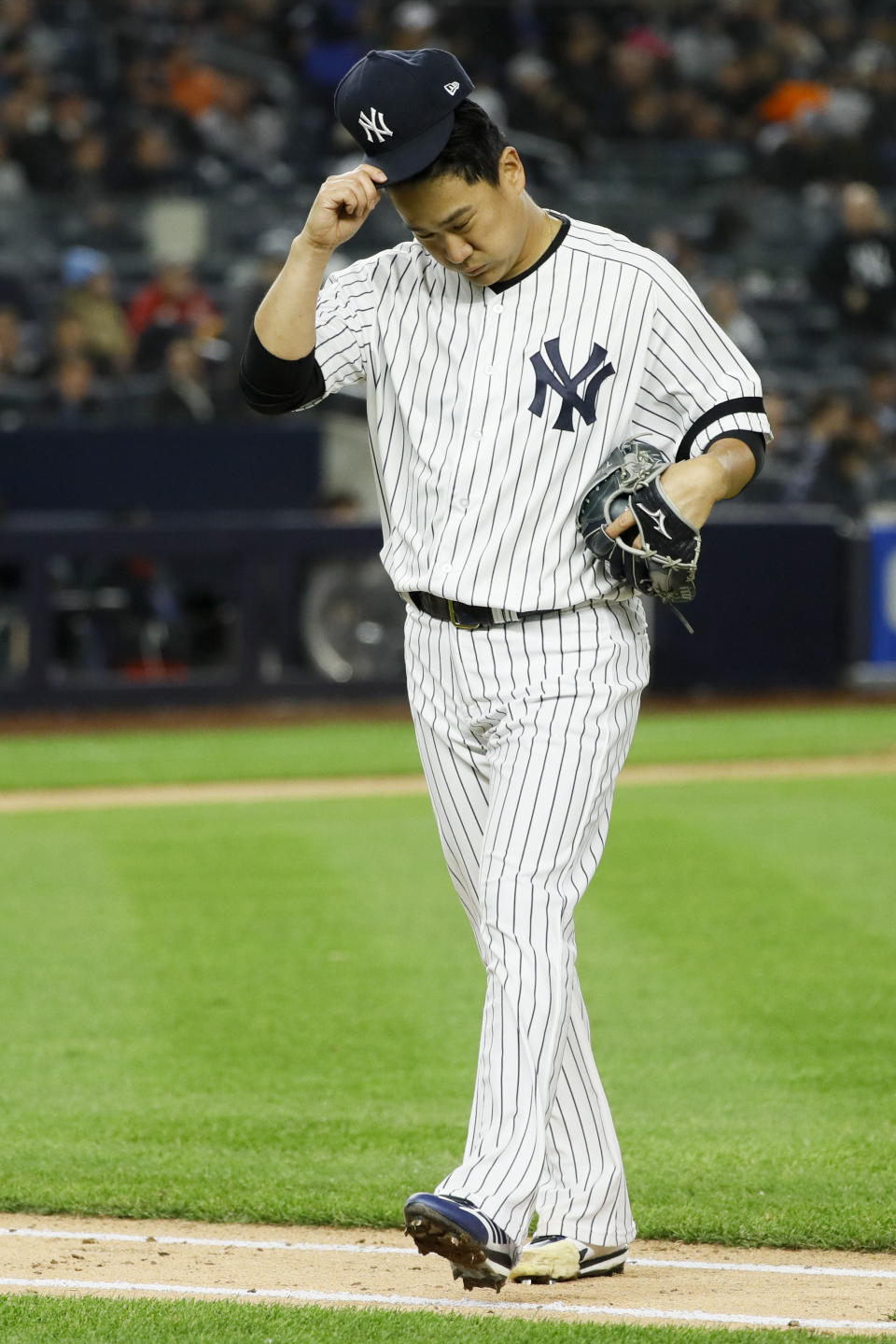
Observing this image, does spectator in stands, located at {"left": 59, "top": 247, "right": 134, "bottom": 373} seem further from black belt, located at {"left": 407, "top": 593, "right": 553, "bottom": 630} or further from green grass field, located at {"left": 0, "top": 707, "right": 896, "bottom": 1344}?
black belt, located at {"left": 407, "top": 593, "right": 553, "bottom": 630}

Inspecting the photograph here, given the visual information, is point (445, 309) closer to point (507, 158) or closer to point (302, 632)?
point (507, 158)

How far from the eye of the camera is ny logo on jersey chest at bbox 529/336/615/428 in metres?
3.09

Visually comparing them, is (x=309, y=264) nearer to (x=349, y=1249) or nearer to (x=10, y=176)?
(x=349, y=1249)

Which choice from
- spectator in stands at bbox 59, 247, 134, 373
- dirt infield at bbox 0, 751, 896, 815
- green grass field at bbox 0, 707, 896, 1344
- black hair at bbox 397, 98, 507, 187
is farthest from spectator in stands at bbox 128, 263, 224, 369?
black hair at bbox 397, 98, 507, 187

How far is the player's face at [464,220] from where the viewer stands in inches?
118

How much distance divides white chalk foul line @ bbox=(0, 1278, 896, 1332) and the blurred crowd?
1103cm

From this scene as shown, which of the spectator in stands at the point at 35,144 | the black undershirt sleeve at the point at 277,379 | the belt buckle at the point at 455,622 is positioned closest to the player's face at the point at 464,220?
the black undershirt sleeve at the point at 277,379

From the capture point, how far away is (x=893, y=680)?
13.8 m

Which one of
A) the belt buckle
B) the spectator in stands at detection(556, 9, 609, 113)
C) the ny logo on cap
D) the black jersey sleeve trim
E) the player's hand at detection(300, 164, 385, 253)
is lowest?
the belt buckle

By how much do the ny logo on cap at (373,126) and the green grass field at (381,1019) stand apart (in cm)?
184

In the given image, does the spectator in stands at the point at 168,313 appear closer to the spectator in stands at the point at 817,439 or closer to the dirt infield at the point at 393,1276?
the spectator in stands at the point at 817,439

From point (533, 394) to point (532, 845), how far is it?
28.3 inches

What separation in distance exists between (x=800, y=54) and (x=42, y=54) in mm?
7189

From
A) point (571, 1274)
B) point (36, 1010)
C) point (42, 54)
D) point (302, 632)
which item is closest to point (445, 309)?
point (571, 1274)
